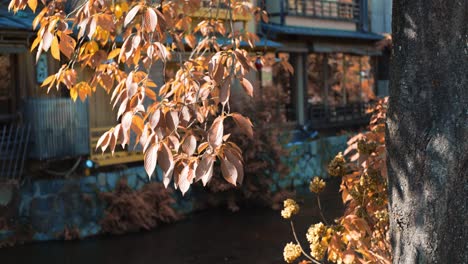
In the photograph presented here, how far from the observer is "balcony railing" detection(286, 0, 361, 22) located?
18766mm

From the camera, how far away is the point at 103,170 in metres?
12.1

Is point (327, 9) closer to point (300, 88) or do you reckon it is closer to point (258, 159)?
point (300, 88)

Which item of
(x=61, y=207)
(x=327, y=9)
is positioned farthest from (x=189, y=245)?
(x=327, y=9)

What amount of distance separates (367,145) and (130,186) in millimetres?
8523

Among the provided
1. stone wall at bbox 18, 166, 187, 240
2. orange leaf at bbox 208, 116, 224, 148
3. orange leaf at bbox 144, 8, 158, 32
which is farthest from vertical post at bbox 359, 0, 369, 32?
orange leaf at bbox 208, 116, 224, 148

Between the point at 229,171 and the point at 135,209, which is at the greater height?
the point at 229,171

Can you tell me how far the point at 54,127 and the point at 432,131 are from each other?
8.97 metres

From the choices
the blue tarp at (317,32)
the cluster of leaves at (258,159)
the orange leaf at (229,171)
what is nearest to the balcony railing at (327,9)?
the blue tarp at (317,32)

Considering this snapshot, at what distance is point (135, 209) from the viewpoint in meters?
11.5

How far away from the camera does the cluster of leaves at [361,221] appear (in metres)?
3.65

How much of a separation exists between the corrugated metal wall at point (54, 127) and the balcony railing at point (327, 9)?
29.0ft

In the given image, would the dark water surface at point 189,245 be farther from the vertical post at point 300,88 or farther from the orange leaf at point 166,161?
the vertical post at point 300,88

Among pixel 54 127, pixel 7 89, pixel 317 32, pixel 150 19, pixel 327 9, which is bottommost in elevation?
pixel 54 127

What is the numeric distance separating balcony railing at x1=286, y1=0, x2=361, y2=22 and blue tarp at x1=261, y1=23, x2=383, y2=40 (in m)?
0.45
